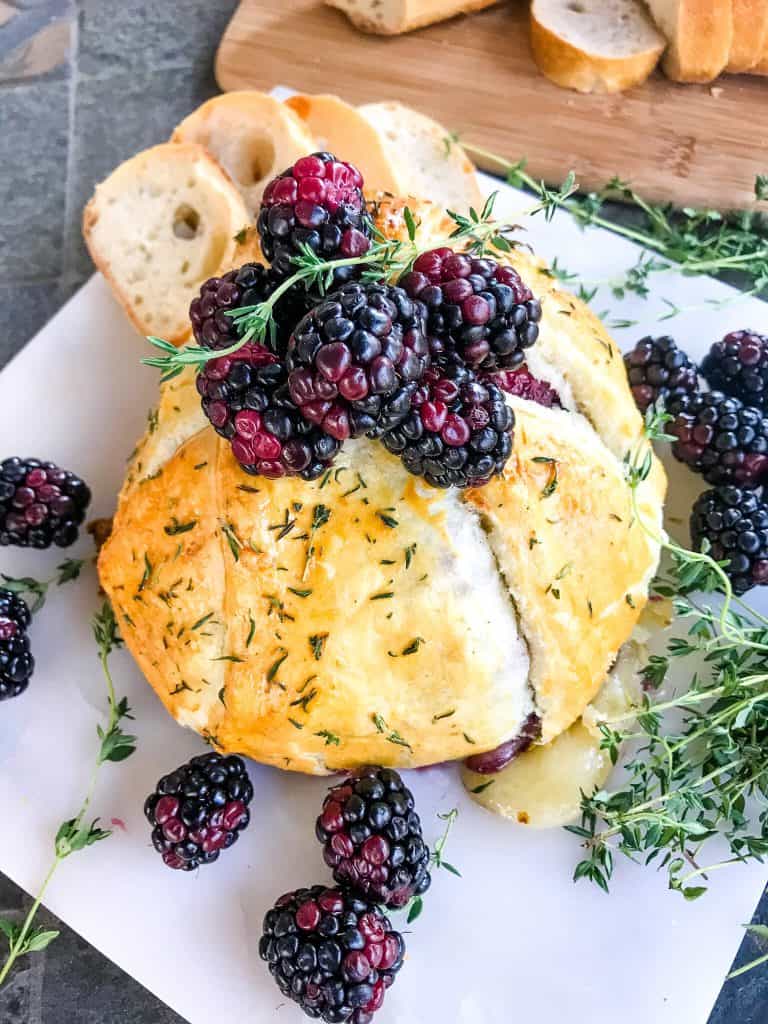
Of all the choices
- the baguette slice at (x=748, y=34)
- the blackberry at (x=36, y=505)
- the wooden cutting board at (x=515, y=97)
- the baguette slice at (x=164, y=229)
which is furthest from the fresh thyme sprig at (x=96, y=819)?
the baguette slice at (x=748, y=34)

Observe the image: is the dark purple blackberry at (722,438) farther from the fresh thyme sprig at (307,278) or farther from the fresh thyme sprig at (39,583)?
the fresh thyme sprig at (39,583)

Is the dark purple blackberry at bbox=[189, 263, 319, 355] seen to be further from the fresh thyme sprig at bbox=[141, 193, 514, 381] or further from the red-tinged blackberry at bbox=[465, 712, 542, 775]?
the red-tinged blackberry at bbox=[465, 712, 542, 775]

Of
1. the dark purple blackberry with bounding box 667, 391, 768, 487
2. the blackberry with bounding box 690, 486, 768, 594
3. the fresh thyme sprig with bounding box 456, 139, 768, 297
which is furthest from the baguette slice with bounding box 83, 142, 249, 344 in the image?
the blackberry with bounding box 690, 486, 768, 594

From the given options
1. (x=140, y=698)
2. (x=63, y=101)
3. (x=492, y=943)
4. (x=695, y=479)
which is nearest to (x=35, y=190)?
(x=63, y=101)

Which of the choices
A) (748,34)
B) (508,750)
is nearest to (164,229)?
(508,750)

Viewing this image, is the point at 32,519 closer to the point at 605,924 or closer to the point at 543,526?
the point at 543,526

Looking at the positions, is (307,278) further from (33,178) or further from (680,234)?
(33,178)
